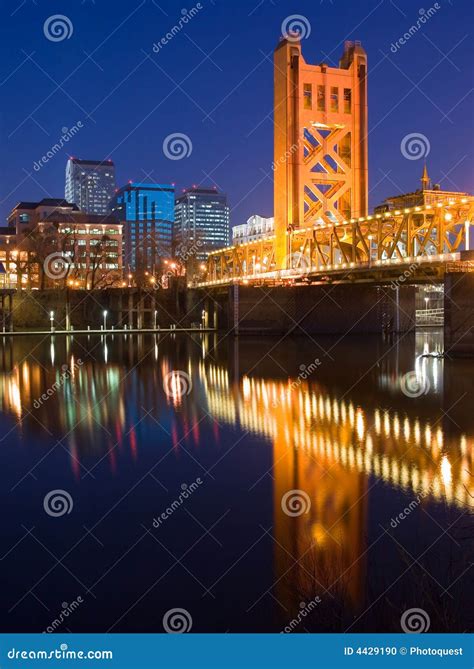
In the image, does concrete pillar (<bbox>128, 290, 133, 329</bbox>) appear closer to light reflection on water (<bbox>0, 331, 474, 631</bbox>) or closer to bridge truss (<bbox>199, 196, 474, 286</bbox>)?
bridge truss (<bbox>199, 196, 474, 286</bbox>)

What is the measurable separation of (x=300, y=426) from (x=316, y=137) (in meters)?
50.9

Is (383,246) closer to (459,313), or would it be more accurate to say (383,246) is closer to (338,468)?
(459,313)

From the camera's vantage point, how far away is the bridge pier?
3391 centimetres

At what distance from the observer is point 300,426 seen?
51.4 ft

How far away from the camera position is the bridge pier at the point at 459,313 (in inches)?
1335

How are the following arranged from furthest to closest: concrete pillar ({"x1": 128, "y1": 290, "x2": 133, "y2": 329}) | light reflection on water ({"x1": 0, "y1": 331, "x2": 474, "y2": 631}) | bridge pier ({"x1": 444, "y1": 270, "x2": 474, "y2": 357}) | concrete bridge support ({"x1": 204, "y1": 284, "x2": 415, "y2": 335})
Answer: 1. concrete pillar ({"x1": 128, "y1": 290, "x2": 133, "y2": 329})
2. concrete bridge support ({"x1": 204, "y1": 284, "x2": 415, "y2": 335})
3. bridge pier ({"x1": 444, "y1": 270, "x2": 474, "y2": 357})
4. light reflection on water ({"x1": 0, "y1": 331, "x2": 474, "y2": 631})

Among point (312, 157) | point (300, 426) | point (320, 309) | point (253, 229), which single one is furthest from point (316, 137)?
point (253, 229)

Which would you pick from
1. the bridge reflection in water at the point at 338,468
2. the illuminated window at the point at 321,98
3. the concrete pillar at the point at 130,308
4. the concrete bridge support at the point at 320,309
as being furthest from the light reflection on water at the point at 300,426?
the concrete pillar at the point at 130,308

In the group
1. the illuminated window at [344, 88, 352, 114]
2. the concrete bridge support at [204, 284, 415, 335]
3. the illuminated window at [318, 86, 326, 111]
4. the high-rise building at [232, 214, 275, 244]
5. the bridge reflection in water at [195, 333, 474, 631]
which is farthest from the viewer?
the high-rise building at [232, 214, 275, 244]

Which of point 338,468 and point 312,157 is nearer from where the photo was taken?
point 338,468

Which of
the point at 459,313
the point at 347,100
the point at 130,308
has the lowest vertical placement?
the point at 459,313

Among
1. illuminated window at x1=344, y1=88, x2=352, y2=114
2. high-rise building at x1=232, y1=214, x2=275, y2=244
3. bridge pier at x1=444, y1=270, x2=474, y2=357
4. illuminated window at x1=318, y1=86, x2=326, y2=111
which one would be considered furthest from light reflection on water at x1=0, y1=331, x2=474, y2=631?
high-rise building at x1=232, y1=214, x2=275, y2=244

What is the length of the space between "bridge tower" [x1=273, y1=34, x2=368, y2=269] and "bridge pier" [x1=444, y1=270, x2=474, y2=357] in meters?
25.5

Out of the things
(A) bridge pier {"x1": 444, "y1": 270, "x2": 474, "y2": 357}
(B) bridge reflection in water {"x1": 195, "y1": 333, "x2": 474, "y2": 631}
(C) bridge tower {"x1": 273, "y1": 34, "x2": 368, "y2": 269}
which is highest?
(C) bridge tower {"x1": 273, "y1": 34, "x2": 368, "y2": 269}
